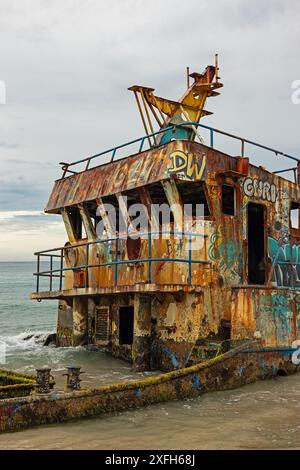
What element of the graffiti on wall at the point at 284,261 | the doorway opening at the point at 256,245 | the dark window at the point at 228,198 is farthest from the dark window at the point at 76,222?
the graffiti on wall at the point at 284,261

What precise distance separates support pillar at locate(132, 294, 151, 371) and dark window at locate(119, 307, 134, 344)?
1698 millimetres

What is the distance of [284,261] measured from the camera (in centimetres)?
1412

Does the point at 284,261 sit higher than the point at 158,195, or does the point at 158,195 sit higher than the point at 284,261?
the point at 158,195

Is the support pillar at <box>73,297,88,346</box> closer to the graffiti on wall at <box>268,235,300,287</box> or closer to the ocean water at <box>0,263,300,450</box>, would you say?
the ocean water at <box>0,263,300,450</box>

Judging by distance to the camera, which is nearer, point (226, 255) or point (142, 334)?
point (142, 334)

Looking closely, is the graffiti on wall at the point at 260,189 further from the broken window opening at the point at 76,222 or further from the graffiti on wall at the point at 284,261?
the broken window opening at the point at 76,222

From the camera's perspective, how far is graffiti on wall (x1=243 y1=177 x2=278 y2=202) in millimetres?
13234

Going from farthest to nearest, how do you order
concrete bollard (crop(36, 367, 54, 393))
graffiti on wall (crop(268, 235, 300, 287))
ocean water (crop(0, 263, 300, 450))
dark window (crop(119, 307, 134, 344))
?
dark window (crop(119, 307, 134, 344)) → graffiti on wall (crop(268, 235, 300, 287)) → concrete bollard (crop(36, 367, 54, 393)) → ocean water (crop(0, 263, 300, 450))

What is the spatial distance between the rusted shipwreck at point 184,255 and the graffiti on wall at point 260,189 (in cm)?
4

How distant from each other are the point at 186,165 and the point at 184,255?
196cm

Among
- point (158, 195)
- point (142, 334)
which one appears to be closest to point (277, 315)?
point (142, 334)

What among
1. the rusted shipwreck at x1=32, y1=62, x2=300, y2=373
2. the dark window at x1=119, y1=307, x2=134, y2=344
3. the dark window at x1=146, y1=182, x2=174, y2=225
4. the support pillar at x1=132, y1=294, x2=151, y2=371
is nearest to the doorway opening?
the rusted shipwreck at x1=32, y1=62, x2=300, y2=373

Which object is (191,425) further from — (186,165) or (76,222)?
(76,222)

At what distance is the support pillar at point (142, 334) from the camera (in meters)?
12.2
